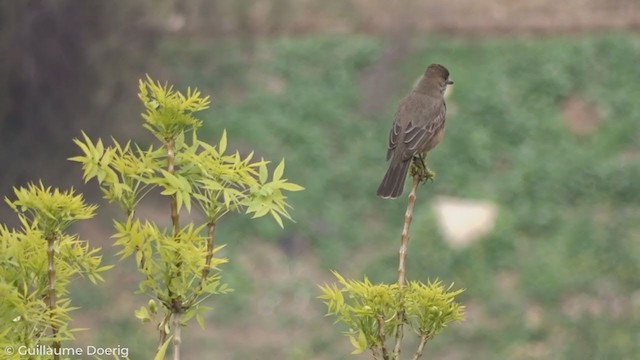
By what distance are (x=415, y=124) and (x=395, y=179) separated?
1.22ft

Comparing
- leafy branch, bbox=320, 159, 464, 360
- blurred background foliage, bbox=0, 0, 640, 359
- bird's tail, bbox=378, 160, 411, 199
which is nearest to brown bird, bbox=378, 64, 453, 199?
bird's tail, bbox=378, 160, 411, 199

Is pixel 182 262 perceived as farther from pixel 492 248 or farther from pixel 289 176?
pixel 289 176

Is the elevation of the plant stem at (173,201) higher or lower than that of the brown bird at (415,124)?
lower

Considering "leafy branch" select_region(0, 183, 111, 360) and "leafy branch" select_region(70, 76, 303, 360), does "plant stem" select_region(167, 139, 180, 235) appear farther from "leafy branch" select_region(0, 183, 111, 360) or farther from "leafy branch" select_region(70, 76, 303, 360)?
"leafy branch" select_region(0, 183, 111, 360)

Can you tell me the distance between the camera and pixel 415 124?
19.9 feet

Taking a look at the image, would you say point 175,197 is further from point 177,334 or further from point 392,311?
point 392,311

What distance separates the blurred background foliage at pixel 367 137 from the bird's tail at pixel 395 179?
510 cm

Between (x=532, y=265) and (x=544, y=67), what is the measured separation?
3.83 m

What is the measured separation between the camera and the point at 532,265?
41.0ft

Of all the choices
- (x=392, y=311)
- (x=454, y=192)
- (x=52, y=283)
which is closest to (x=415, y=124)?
(x=392, y=311)

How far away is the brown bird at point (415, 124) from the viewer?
6004 millimetres

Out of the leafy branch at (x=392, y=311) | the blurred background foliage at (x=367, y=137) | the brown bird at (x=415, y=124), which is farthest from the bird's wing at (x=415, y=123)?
the blurred background foliage at (x=367, y=137)

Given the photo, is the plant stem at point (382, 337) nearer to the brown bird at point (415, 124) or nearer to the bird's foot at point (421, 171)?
the bird's foot at point (421, 171)

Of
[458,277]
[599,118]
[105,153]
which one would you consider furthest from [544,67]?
[105,153]
